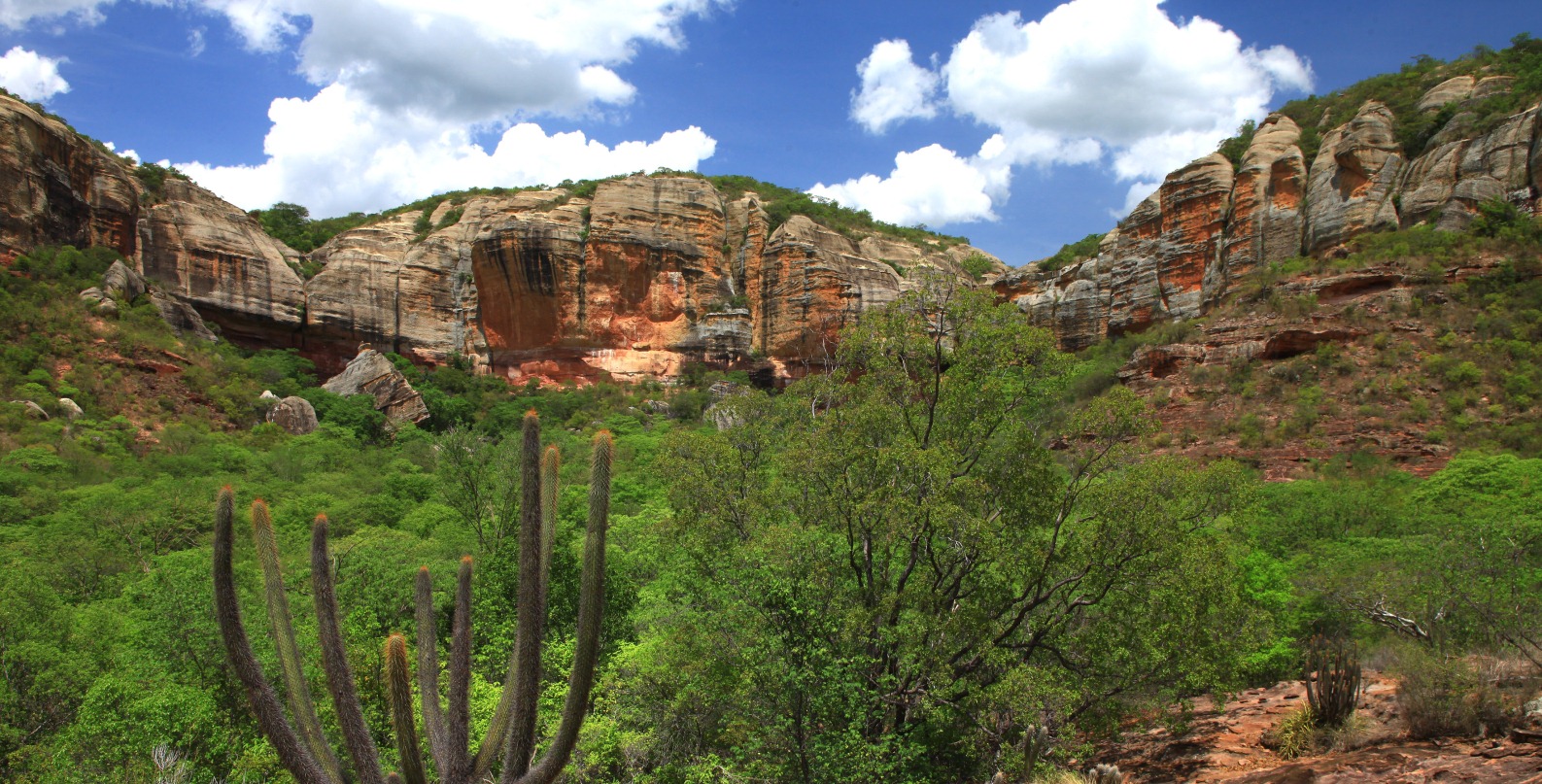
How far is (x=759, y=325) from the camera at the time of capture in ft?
164

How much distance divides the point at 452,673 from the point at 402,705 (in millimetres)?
982

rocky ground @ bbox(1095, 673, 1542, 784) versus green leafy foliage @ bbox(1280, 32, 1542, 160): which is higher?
green leafy foliage @ bbox(1280, 32, 1542, 160)

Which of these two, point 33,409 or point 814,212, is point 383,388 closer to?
point 33,409

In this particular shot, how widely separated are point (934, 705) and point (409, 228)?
49240 mm

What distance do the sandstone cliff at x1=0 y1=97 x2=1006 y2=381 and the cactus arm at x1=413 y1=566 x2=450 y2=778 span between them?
3617cm

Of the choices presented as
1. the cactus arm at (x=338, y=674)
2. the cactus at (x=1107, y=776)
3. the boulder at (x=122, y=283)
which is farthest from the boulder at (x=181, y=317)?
the cactus at (x=1107, y=776)

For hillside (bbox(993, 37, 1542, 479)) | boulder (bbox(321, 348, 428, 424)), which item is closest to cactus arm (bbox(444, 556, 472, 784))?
hillside (bbox(993, 37, 1542, 479))

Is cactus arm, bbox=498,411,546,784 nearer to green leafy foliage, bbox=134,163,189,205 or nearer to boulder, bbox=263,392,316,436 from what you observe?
boulder, bbox=263,392,316,436

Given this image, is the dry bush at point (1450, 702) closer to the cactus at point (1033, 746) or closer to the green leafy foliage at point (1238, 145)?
the cactus at point (1033, 746)

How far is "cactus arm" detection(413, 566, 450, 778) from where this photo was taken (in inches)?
270

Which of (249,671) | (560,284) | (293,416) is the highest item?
(560,284)

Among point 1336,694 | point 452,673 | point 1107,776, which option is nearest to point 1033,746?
point 1107,776

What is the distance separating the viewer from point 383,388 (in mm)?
38656

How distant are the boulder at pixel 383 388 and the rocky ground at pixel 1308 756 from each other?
35147 millimetres
